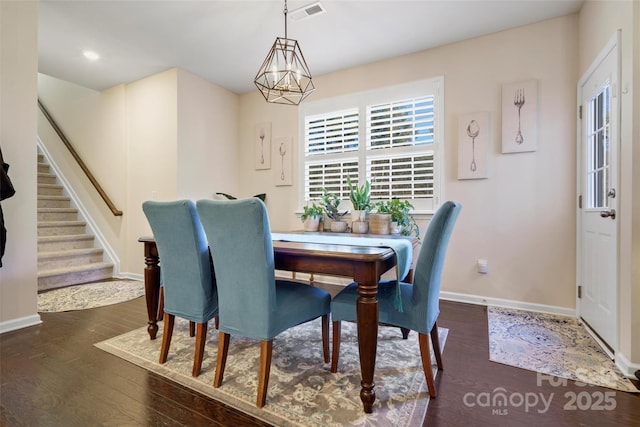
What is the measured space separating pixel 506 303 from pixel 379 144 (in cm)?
211

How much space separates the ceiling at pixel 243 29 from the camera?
253 centimetres

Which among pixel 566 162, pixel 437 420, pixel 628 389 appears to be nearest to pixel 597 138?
pixel 566 162

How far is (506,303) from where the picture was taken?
2.85m

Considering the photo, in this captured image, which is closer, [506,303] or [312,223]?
[506,303]

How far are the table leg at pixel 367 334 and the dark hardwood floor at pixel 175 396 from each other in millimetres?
286

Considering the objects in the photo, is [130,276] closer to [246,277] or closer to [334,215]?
[334,215]

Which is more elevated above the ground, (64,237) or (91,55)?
(91,55)

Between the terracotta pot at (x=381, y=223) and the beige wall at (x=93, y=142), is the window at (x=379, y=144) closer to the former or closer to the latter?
the terracotta pot at (x=381, y=223)

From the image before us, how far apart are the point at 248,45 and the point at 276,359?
305 centimetres

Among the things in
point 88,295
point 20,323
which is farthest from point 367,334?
point 88,295

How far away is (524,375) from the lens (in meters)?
1.70

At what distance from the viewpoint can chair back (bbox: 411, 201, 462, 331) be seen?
1.46 m

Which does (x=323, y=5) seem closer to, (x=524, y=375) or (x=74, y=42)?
(x=74, y=42)

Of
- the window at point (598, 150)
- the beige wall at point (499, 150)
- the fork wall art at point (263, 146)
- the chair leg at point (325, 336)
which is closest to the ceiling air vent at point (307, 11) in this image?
the beige wall at point (499, 150)
